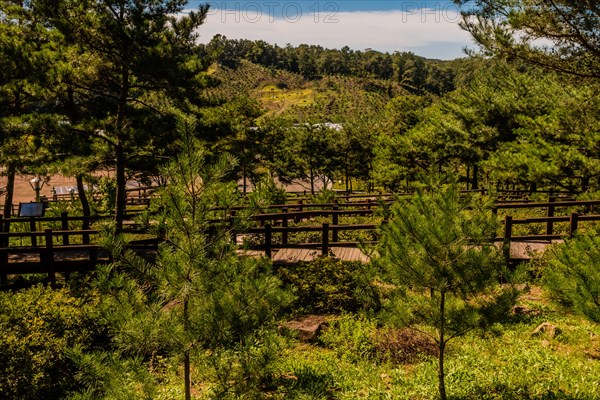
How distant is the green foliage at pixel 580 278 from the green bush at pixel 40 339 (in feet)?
23.2

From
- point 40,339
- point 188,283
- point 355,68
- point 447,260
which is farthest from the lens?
point 355,68

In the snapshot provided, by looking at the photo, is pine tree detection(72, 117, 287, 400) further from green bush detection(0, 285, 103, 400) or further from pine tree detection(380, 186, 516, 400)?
green bush detection(0, 285, 103, 400)

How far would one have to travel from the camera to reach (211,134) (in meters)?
13.4

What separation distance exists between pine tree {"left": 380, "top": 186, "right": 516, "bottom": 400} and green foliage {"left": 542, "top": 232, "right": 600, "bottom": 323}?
77 cm

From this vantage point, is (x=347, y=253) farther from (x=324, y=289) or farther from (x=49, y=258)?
(x=49, y=258)

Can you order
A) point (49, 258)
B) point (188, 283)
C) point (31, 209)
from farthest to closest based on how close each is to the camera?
point (31, 209) < point (49, 258) < point (188, 283)

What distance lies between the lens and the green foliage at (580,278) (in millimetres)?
5414

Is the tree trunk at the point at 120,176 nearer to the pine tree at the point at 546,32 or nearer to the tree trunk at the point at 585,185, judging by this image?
the pine tree at the point at 546,32

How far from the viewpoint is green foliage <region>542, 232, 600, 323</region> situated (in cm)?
541

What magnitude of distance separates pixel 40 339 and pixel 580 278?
7.82 metres

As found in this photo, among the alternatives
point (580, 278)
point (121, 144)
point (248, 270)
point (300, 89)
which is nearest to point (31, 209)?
point (121, 144)

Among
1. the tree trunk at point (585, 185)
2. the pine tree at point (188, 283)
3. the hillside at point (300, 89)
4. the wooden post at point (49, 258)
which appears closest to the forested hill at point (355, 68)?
the hillside at point (300, 89)

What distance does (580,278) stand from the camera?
5.52 metres

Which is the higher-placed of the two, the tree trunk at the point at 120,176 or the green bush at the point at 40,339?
the tree trunk at the point at 120,176
